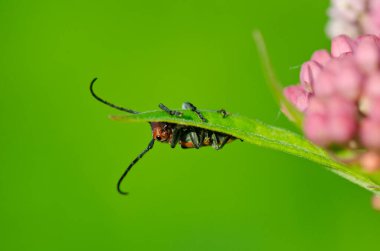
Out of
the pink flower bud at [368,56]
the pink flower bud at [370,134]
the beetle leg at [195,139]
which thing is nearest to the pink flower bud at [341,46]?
the pink flower bud at [368,56]

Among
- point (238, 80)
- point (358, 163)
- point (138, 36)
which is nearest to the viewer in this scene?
point (358, 163)

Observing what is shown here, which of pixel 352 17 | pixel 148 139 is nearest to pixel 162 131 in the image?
pixel 352 17

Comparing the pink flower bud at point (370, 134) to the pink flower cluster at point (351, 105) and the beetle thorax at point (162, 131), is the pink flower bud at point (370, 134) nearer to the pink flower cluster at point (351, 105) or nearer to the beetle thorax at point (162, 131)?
the pink flower cluster at point (351, 105)

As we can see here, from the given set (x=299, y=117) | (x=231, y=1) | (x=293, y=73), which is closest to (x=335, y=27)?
(x=299, y=117)

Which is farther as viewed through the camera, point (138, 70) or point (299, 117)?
point (138, 70)

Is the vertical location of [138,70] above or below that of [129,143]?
above

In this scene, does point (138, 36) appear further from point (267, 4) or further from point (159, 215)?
point (159, 215)

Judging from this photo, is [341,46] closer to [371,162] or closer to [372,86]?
[372,86]
